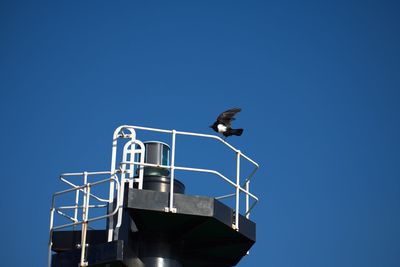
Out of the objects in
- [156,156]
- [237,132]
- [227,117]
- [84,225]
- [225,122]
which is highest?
[227,117]

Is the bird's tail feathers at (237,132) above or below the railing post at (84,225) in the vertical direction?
above

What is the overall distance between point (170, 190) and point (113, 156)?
4.32ft

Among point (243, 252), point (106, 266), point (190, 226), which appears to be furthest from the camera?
point (243, 252)

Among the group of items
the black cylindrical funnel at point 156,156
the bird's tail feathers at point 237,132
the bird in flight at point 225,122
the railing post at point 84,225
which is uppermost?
→ the bird in flight at point 225,122

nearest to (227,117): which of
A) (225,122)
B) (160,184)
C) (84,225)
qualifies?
(225,122)

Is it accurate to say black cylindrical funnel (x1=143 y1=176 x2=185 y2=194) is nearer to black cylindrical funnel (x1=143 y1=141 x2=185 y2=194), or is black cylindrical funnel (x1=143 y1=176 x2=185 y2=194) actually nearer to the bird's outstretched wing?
black cylindrical funnel (x1=143 y1=141 x2=185 y2=194)

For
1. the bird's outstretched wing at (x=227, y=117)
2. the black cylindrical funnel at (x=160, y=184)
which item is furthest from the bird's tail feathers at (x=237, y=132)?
the black cylindrical funnel at (x=160, y=184)

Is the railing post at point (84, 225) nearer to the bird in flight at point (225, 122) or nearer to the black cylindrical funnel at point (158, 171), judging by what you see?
the black cylindrical funnel at point (158, 171)

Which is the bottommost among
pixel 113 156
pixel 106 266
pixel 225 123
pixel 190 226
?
pixel 106 266

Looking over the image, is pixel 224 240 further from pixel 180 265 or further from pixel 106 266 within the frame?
pixel 106 266

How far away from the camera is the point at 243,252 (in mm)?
17094

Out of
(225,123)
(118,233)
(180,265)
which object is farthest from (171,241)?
(225,123)

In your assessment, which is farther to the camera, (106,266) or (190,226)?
(190,226)

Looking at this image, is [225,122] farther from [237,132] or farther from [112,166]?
[112,166]
